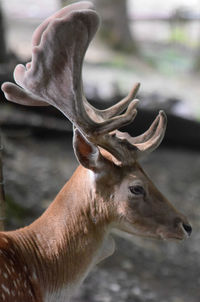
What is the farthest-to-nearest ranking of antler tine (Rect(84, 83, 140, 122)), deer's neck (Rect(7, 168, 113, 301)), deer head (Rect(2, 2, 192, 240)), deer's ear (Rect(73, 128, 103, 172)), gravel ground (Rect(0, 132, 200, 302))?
gravel ground (Rect(0, 132, 200, 302)), antler tine (Rect(84, 83, 140, 122)), deer's neck (Rect(7, 168, 113, 301)), deer's ear (Rect(73, 128, 103, 172)), deer head (Rect(2, 2, 192, 240))

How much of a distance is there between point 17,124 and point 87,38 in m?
5.08

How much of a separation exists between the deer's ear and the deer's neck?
0.11 m

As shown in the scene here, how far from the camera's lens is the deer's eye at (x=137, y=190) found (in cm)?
254

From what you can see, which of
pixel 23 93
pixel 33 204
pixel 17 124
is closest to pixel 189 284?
pixel 33 204

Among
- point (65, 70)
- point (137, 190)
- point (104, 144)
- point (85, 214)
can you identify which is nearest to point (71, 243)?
point (85, 214)

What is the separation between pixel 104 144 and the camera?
2.49 m

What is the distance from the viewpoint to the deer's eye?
2.54m

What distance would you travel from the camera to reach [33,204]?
539 cm

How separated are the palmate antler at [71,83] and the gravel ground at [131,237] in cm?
202

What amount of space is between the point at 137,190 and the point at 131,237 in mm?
2940

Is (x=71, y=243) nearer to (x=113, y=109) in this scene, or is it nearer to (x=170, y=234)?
(x=170, y=234)

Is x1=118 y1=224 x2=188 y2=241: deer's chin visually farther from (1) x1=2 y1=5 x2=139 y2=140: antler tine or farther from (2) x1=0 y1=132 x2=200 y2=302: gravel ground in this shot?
(2) x1=0 y1=132 x2=200 y2=302: gravel ground

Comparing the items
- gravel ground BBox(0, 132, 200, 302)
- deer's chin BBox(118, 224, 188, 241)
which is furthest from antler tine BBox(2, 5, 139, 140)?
gravel ground BBox(0, 132, 200, 302)

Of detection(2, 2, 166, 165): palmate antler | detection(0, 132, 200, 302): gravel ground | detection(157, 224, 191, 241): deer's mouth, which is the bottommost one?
detection(0, 132, 200, 302): gravel ground
